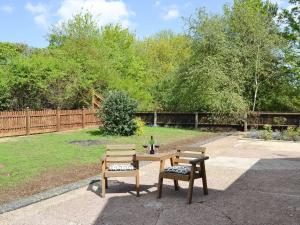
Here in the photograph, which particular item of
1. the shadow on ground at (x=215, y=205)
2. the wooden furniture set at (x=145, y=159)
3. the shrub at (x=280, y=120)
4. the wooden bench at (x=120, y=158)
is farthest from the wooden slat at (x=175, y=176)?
the shrub at (x=280, y=120)

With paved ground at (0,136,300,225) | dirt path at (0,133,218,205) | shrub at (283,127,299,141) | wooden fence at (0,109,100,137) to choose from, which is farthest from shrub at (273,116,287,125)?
dirt path at (0,133,218,205)

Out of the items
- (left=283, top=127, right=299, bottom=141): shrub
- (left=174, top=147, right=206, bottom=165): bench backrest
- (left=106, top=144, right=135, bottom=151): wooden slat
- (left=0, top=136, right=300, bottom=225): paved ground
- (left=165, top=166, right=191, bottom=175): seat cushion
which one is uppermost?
(left=106, top=144, right=135, bottom=151): wooden slat

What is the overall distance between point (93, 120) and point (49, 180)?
638 inches

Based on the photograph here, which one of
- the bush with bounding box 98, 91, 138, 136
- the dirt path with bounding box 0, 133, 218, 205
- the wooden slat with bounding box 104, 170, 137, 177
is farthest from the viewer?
the bush with bounding box 98, 91, 138, 136

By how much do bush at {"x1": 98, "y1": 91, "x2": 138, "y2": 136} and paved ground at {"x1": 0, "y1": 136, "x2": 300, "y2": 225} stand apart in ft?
29.3

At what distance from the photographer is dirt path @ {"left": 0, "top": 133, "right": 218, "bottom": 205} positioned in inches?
287

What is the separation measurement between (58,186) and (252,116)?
17.8m

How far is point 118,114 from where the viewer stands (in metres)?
18.4

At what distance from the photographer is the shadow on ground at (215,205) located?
568 cm

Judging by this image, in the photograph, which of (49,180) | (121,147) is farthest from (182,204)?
(49,180)

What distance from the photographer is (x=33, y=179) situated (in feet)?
28.1

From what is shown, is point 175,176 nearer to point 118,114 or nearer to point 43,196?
point 43,196

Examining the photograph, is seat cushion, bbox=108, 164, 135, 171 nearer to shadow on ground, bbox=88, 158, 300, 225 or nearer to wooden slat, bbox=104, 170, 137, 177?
wooden slat, bbox=104, 170, 137, 177

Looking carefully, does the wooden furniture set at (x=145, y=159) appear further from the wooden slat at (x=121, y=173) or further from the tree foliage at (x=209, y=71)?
the tree foliage at (x=209, y=71)
